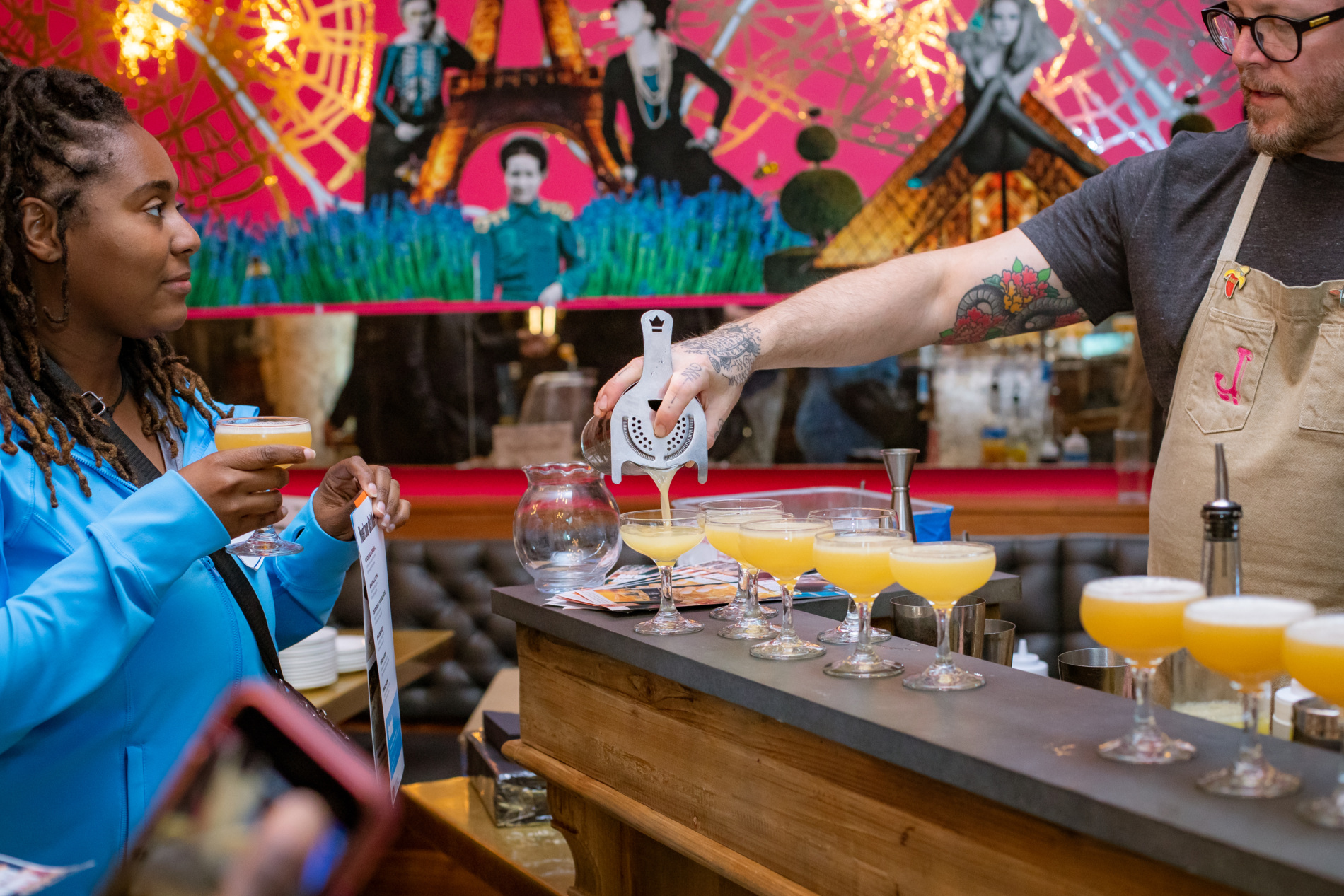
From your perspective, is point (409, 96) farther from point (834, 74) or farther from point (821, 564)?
point (821, 564)

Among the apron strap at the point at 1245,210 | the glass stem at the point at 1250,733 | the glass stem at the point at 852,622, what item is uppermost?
the apron strap at the point at 1245,210

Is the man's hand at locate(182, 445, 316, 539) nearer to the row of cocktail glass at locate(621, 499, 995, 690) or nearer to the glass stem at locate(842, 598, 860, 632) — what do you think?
the row of cocktail glass at locate(621, 499, 995, 690)

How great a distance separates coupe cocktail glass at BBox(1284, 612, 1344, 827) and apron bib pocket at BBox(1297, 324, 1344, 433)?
873 mm

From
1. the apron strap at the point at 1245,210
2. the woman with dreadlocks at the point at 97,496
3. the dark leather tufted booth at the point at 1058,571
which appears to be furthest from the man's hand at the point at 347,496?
the dark leather tufted booth at the point at 1058,571

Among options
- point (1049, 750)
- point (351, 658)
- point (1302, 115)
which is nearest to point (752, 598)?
point (1049, 750)

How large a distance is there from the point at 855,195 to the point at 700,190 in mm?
653

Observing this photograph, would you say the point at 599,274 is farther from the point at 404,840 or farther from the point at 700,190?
the point at 404,840

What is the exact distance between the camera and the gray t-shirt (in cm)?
189

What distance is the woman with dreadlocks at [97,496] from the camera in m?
1.48

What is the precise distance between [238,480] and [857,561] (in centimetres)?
89

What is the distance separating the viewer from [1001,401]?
457cm

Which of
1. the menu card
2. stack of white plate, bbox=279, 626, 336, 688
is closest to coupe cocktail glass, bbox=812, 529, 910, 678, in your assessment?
the menu card

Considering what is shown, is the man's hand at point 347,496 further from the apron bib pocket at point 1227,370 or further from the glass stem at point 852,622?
the apron bib pocket at point 1227,370

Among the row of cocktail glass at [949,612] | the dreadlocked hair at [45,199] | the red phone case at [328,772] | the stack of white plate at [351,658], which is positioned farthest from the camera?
the stack of white plate at [351,658]
